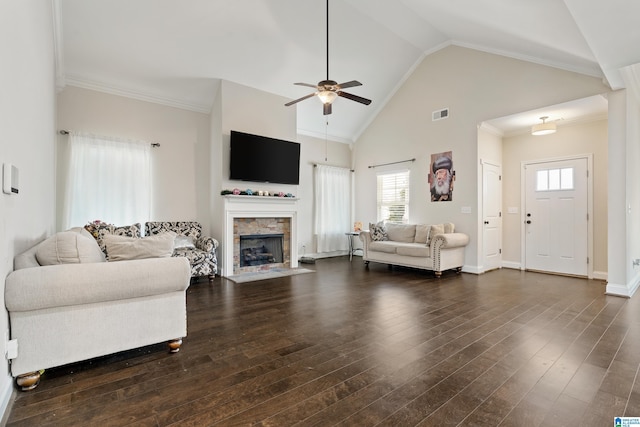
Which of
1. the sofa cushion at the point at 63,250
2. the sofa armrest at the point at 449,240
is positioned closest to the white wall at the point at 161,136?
the sofa cushion at the point at 63,250

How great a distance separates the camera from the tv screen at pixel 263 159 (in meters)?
5.40

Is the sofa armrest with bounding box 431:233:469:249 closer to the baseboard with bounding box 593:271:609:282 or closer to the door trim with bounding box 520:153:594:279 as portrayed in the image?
the door trim with bounding box 520:153:594:279

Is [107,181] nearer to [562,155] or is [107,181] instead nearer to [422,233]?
[422,233]

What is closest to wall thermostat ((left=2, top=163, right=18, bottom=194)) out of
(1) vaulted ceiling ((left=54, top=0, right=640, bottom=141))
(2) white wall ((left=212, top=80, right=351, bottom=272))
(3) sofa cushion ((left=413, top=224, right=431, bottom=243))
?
(1) vaulted ceiling ((left=54, top=0, right=640, bottom=141))

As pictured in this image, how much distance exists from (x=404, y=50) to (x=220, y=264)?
537cm

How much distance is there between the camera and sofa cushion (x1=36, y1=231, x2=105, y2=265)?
2145 mm

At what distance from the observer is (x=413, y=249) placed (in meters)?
5.51

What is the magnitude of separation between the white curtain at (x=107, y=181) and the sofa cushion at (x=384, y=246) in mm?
4190

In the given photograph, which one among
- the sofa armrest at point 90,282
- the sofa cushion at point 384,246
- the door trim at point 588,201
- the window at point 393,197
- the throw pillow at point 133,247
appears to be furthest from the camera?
the window at point 393,197

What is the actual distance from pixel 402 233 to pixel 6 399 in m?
5.60

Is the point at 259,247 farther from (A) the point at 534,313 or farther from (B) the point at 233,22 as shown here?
(A) the point at 534,313

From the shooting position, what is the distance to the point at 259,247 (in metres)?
5.85

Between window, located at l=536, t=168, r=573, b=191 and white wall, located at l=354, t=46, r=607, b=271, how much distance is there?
1301mm

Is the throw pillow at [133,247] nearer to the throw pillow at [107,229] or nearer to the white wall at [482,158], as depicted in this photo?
the throw pillow at [107,229]
